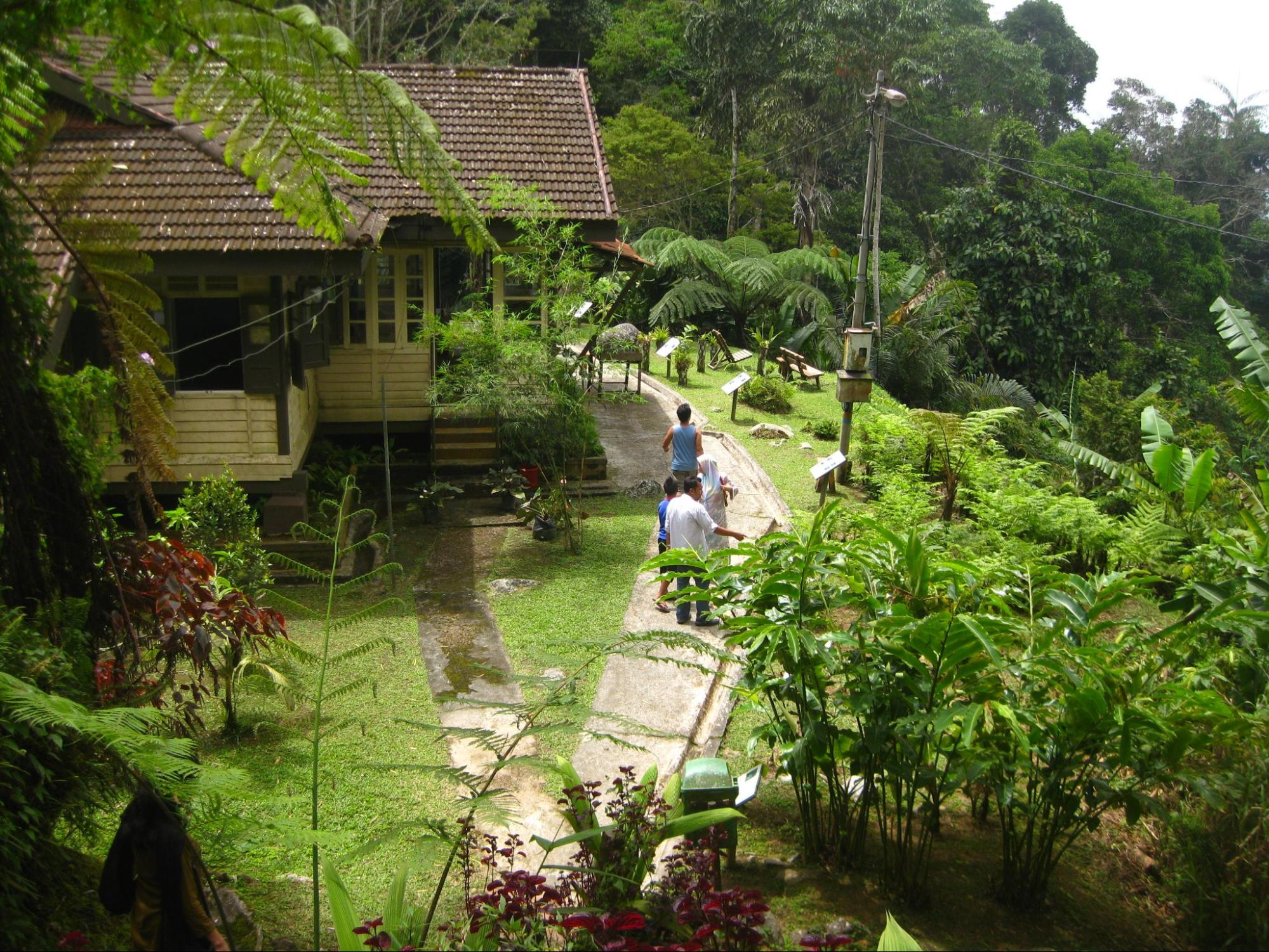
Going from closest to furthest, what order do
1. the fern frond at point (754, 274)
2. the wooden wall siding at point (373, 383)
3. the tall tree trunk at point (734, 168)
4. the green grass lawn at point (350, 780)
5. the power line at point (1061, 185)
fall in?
the green grass lawn at point (350, 780) < the wooden wall siding at point (373, 383) < the fern frond at point (754, 274) < the power line at point (1061, 185) < the tall tree trunk at point (734, 168)

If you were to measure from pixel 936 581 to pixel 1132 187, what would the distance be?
115 feet

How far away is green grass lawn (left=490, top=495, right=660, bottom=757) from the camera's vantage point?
30.0ft

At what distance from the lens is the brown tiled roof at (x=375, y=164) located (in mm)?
11055

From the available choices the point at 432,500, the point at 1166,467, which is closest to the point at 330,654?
the point at 432,500

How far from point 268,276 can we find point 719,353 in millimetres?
14259

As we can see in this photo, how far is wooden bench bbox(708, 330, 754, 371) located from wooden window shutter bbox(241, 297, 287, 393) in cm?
1288

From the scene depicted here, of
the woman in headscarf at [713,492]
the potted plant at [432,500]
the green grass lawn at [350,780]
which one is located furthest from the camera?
the potted plant at [432,500]

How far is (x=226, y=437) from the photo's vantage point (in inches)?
463

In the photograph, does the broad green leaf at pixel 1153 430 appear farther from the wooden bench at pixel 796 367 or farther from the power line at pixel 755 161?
the power line at pixel 755 161

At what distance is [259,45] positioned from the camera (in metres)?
5.34

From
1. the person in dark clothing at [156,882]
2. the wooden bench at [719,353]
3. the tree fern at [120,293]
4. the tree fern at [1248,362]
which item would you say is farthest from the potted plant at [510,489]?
the wooden bench at [719,353]

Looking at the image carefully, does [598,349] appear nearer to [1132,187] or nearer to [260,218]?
[260,218]

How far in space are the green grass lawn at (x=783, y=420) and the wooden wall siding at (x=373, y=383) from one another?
4888 mm

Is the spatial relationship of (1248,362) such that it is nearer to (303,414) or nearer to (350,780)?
(350,780)
